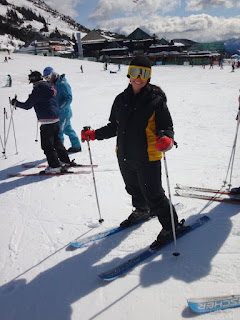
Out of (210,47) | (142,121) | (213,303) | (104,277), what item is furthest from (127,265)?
(210,47)

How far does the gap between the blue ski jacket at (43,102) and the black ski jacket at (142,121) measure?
208 cm

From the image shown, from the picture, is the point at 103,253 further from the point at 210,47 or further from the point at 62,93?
the point at 210,47

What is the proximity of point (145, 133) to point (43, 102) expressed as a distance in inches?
101

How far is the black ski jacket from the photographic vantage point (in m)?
2.10

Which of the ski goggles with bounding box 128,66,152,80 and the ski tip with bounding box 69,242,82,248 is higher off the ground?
the ski goggles with bounding box 128,66,152,80

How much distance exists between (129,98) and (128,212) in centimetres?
168

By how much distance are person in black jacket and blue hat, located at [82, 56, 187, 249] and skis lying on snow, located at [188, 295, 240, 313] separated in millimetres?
694

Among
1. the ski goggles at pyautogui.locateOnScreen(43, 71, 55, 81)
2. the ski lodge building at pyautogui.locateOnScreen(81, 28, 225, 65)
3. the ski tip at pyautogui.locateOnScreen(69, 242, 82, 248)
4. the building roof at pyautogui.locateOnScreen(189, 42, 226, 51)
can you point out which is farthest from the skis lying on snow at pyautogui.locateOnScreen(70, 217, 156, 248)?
the building roof at pyautogui.locateOnScreen(189, 42, 226, 51)

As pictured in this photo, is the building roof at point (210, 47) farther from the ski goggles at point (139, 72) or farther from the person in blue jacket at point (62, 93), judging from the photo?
the ski goggles at point (139, 72)

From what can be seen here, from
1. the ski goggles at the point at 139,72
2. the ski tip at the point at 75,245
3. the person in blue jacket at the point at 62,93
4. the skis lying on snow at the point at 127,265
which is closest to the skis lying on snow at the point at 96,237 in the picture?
the ski tip at the point at 75,245

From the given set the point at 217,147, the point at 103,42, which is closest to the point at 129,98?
the point at 217,147

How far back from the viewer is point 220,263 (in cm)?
225

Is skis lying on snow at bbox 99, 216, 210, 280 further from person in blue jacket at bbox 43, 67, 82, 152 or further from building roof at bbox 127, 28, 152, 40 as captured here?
building roof at bbox 127, 28, 152, 40

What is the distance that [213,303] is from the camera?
183cm
